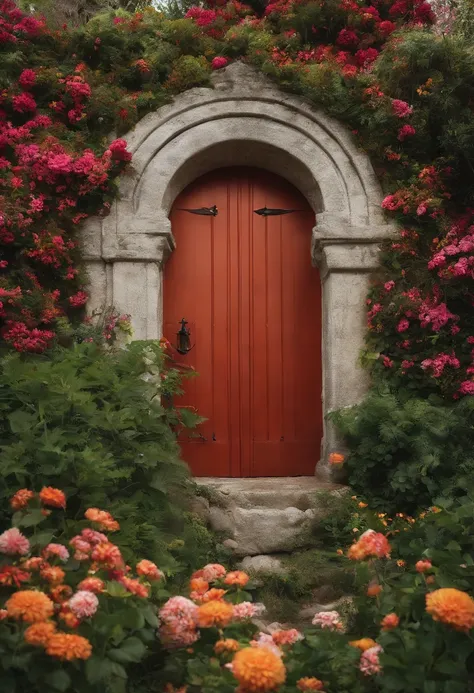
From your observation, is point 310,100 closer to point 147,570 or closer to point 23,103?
point 23,103

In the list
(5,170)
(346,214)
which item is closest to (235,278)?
(346,214)


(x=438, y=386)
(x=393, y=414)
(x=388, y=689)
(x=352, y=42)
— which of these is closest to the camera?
(x=388, y=689)

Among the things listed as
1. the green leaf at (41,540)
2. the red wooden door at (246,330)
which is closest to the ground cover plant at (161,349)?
the green leaf at (41,540)

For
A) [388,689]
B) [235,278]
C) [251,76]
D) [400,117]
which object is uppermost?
[251,76]

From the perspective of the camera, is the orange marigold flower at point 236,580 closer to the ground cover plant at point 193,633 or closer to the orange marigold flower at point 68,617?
the ground cover plant at point 193,633

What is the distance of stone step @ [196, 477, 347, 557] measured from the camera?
14.1 feet

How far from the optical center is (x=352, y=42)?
540 cm

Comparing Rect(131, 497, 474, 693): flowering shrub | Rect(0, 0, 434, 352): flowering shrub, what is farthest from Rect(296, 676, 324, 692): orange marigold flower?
Rect(0, 0, 434, 352): flowering shrub

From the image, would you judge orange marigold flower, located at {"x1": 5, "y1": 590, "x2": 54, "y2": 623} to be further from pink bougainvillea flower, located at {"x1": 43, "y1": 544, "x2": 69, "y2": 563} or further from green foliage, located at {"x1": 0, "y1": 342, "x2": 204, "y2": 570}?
green foliage, located at {"x1": 0, "y1": 342, "x2": 204, "y2": 570}

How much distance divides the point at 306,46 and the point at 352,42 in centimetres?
38

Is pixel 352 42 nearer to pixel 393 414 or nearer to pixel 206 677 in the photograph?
pixel 393 414

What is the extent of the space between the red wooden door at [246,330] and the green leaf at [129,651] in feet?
11.7

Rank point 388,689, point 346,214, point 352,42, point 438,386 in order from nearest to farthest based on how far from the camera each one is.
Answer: point 388,689, point 438,386, point 346,214, point 352,42

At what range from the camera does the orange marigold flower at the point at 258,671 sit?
152 centimetres
